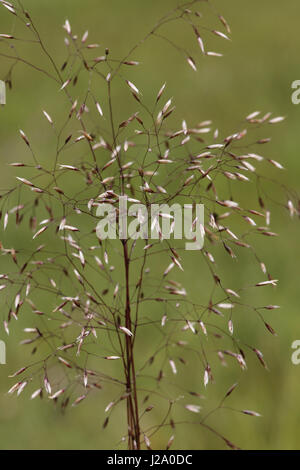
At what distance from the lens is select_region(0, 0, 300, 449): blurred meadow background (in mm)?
2502

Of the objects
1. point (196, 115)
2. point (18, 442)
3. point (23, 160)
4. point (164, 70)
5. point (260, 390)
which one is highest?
point (164, 70)

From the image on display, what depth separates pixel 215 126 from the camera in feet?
13.9

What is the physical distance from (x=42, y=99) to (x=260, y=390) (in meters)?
2.69

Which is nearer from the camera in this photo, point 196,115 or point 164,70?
point 196,115

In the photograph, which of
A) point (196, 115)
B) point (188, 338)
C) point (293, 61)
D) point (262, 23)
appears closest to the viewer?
point (188, 338)

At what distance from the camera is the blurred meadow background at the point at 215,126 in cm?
250

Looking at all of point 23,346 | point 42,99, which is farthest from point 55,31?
point 23,346

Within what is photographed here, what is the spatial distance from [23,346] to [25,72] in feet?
8.32

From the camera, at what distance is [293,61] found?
4648 millimetres

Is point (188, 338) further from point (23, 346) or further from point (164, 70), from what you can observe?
point (164, 70)

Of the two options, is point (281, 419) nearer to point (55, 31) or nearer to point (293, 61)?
point (293, 61)

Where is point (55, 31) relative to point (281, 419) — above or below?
above
